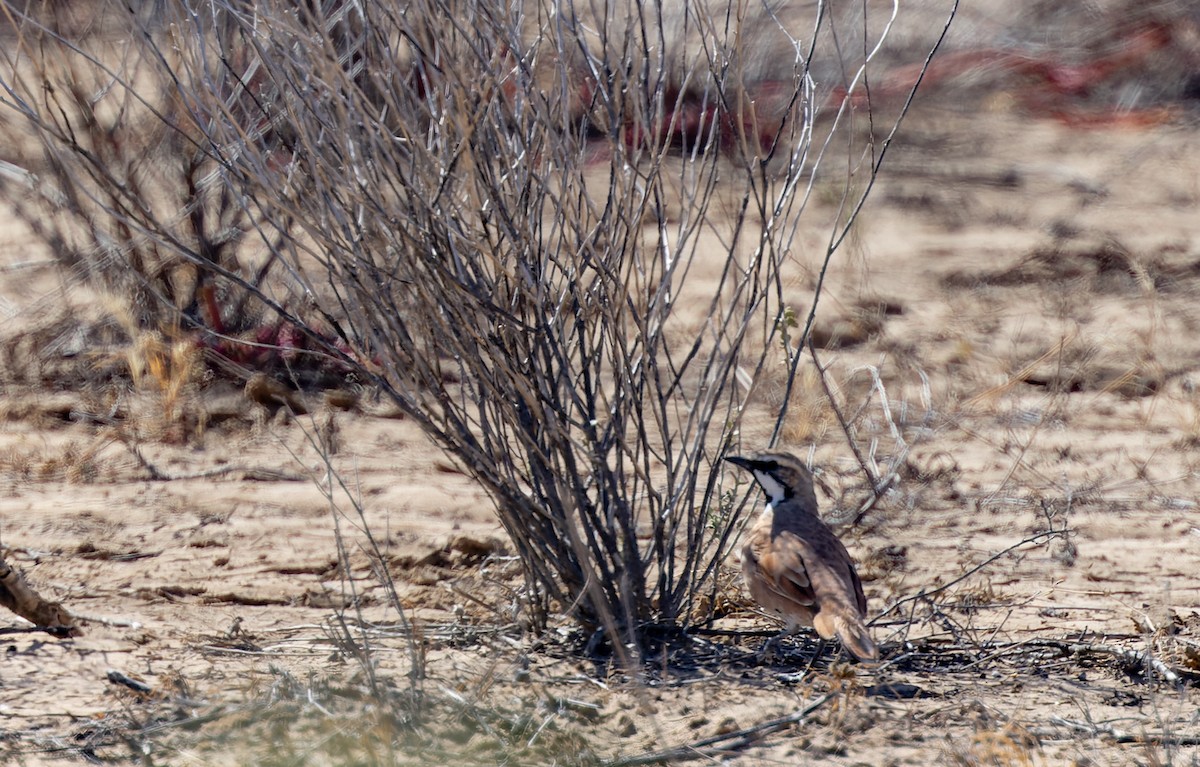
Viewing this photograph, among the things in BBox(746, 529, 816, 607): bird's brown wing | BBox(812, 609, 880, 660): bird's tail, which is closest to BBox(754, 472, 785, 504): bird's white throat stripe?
BBox(746, 529, 816, 607): bird's brown wing

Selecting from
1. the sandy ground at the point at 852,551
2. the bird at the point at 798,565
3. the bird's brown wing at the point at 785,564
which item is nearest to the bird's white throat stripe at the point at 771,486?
the bird at the point at 798,565

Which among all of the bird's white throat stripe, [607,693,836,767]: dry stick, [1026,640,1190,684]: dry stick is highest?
the bird's white throat stripe

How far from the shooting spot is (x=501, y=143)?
3.78m

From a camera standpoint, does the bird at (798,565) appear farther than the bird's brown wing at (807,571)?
No

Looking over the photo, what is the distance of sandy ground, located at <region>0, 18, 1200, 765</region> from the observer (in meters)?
3.90

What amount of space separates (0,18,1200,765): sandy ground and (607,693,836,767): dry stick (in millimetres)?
28

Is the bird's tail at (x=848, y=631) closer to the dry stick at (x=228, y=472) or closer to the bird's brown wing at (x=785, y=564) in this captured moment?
the bird's brown wing at (x=785, y=564)

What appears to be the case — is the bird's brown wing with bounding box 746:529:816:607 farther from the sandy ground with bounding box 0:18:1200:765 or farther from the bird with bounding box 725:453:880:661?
the sandy ground with bounding box 0:18:1200:765

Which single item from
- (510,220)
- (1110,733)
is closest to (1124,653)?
(1110,733)

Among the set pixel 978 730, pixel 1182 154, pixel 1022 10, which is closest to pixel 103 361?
pixel 978 730

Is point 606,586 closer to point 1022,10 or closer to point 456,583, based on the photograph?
point 456,583

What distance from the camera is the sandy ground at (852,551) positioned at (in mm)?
3898

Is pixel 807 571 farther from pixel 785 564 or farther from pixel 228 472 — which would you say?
pixel 228 472

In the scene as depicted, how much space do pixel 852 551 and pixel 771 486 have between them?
0.81 meters
